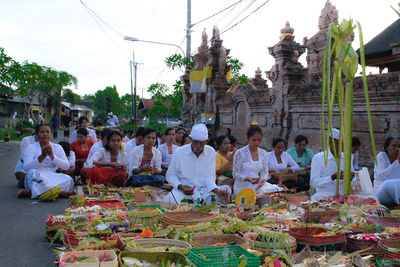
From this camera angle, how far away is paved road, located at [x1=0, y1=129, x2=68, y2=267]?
13.0 feet

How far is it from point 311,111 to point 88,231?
7.70m

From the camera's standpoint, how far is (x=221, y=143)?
7594mm

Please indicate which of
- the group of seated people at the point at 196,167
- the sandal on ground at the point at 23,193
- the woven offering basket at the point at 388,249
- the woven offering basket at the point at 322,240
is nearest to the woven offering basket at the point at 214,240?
the woven offering basket at the point at 322,240

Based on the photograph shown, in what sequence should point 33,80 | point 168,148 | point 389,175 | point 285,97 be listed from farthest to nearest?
point 33,80
point 285,97
point 168,148
point 389,175

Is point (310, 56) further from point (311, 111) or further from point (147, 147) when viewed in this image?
point (147, 147)

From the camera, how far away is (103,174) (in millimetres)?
7180

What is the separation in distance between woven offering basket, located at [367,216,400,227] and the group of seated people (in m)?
1.27

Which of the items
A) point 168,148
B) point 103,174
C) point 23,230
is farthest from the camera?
point 168,148

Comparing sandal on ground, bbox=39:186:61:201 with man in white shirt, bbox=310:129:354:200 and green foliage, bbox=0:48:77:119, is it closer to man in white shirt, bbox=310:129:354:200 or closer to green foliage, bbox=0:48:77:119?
man in white shirt, bbox=310:129:354:200

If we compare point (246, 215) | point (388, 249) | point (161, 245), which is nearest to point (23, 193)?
point (246, 215)

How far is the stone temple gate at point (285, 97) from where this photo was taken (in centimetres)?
794

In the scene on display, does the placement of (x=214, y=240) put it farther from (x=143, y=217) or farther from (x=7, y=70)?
(x=7, y=70)

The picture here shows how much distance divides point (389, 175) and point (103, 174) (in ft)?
16.3

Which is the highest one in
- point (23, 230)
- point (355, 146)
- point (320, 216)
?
point (355, 146)
